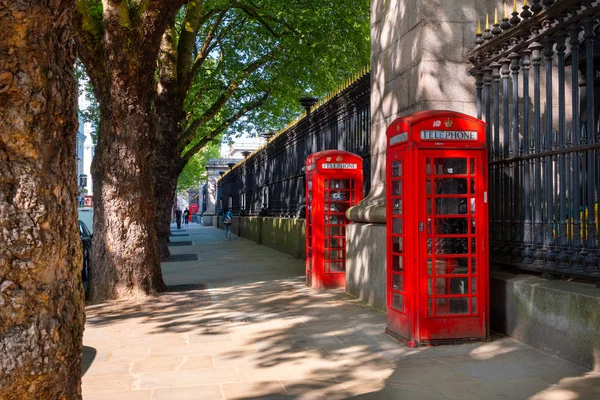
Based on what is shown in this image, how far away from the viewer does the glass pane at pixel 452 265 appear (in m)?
6.10

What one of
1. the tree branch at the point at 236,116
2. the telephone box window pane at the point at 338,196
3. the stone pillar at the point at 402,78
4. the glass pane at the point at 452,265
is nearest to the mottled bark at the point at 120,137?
the telephone box window pane at the point at 338,196

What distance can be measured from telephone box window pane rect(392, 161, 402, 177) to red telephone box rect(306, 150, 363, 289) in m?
3.73

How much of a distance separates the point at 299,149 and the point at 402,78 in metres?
8.33

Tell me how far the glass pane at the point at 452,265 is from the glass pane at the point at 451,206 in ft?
1.57

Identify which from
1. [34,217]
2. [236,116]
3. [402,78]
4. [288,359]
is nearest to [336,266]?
[402,78]

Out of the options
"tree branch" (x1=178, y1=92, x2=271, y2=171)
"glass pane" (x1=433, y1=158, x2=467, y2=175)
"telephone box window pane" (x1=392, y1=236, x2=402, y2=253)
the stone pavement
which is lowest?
the stone pavement

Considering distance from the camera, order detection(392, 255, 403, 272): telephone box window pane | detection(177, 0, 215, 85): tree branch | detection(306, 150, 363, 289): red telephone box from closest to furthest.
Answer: detection(392, 255, 403, 272): telephone box window pane → detection(306, 150, 363, 289): red telephone box → detection(177, 0, 215, 85): tree branch

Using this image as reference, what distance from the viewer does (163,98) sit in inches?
599

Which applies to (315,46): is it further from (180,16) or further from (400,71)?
(400,71)

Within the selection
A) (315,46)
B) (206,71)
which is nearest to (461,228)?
(315,46)

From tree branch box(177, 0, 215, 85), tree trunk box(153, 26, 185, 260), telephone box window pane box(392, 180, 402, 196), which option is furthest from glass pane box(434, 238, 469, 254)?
tree branch box(177, 0, 215, 85)

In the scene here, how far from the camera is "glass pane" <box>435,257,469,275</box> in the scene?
20.0ft

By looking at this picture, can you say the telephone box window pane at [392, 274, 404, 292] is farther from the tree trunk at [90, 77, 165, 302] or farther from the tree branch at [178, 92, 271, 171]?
the tree branch at [178, 92, 271, 171]

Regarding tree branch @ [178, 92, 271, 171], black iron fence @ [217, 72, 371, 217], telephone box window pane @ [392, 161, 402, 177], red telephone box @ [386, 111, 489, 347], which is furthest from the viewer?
tree branch @ [178, 92, 271, 171]
